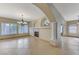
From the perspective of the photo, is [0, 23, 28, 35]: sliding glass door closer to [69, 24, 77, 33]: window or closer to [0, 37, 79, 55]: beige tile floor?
[0, 37, 79, 55]: beige tile floor

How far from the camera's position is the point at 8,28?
14383mm

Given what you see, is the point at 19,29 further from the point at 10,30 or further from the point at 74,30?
the point at 74,30

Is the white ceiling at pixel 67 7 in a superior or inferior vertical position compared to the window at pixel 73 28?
superior

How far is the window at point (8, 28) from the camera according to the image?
13348 millimetres

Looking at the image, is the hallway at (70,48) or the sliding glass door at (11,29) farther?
the sliding glass door at (11,29)

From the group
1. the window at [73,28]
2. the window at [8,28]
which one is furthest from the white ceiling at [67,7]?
the window at [73,28]

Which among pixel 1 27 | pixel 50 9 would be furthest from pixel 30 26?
pixel 50 9

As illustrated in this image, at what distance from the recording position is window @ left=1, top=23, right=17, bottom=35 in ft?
43.8

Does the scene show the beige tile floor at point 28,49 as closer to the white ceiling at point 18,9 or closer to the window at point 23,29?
the white ceiling at point 18,9

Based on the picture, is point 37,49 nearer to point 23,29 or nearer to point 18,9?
point 18,9

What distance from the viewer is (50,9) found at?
6734mm

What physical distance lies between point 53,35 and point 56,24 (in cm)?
87

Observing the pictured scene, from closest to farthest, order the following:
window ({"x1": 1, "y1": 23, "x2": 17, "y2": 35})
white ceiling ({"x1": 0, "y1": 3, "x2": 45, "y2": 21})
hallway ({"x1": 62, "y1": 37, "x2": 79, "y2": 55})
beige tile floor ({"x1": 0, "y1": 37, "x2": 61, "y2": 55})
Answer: beige tile floor ({"x1": 0, "y1": 37, "x2": 61, "y2": 55}) < hallway ({"x1": 62, "y1": 37, "x2": 79, "y2": 55}) < white ceiling ({"x1": 0, "y1": 3, "x2": 45, "y2": 21}) < window ({"x1": 1, "y1": 23, "x2": 17, "y2": 35})

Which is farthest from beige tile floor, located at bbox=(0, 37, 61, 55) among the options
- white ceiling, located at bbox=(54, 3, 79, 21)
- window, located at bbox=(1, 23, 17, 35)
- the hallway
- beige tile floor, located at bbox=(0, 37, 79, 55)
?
window, located at bbox=(1, 23, 17, 35)
